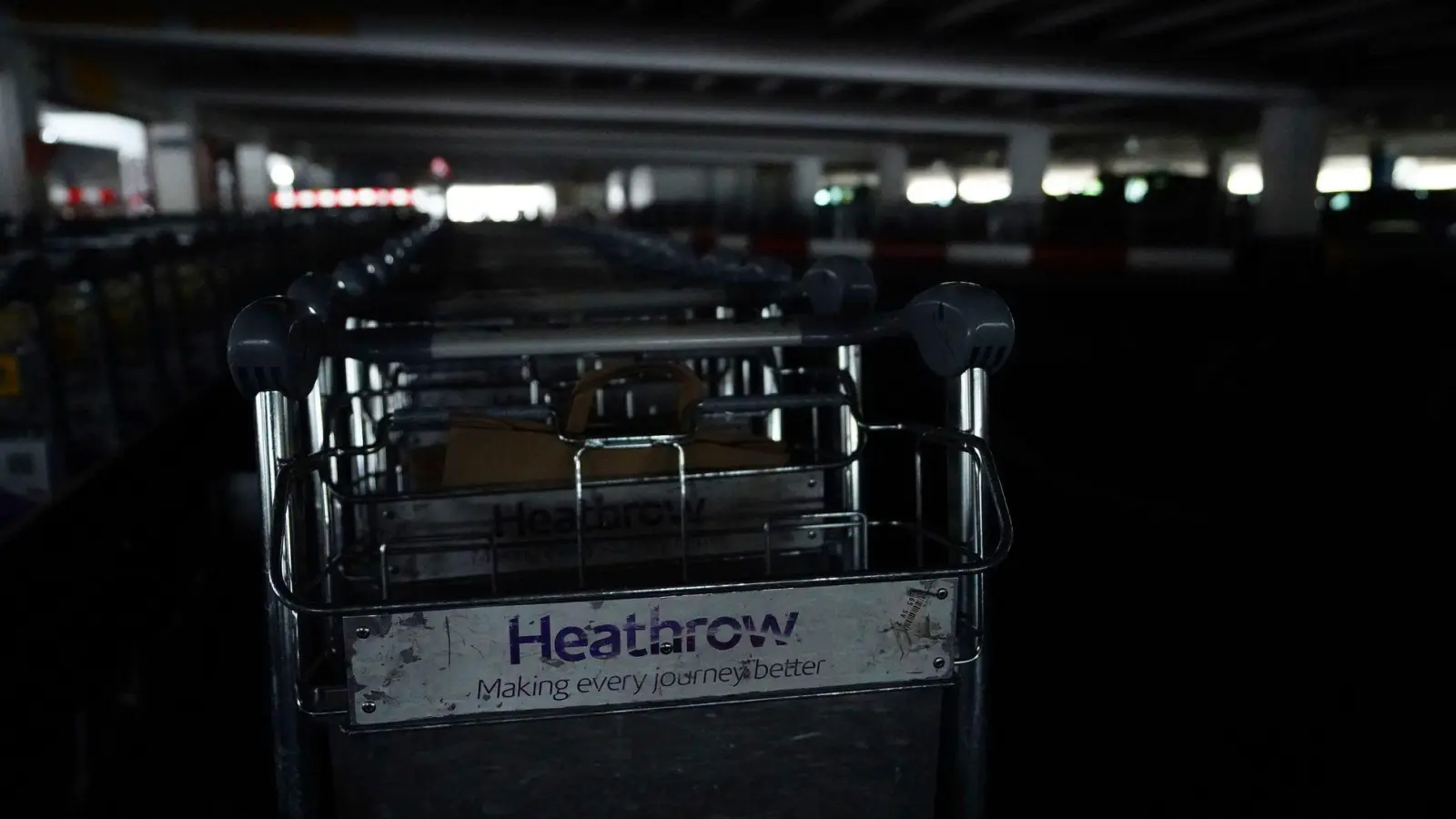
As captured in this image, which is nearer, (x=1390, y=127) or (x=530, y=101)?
(x=530, y=101)

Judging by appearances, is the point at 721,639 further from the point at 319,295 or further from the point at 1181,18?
the point at 1181,18

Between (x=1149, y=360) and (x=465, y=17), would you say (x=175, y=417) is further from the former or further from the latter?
(x=465, y=17)

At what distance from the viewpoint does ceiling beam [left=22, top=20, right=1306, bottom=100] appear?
19438mm

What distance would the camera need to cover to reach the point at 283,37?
19.5 metres

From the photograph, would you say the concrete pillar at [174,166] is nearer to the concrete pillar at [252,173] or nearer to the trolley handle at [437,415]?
the concrete pillar at [252,173]

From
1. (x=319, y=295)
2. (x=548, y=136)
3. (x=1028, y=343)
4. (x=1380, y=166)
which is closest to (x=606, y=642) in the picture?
(x=319, y=295)

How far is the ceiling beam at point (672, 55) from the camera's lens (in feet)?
63.8

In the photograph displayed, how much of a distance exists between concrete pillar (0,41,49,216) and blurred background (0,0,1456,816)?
0.06m

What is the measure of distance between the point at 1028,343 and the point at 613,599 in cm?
1184

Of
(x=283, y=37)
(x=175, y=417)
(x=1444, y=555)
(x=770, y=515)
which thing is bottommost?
(x=1444, y=555)

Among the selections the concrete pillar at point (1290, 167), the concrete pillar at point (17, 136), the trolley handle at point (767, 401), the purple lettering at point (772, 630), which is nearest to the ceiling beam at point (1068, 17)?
the concrete pillar at point (1290, 167)

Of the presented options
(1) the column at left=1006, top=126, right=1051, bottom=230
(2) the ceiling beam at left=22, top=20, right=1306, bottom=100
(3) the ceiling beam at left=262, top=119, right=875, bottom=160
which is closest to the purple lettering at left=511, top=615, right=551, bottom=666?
(2) the ceiling beam at left=22, top=20, right=1306, bottom=100

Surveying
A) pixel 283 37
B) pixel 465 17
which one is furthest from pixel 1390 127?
pixel 283 37

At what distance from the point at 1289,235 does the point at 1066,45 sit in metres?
8.99
